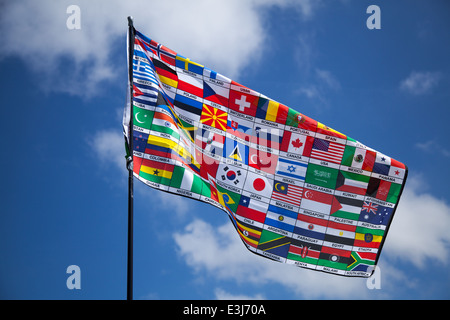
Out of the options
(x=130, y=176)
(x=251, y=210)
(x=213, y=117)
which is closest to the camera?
(x=130, y=176)

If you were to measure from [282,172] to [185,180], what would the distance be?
9.49 ft

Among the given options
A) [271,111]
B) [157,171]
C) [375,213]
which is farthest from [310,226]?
[157,171]

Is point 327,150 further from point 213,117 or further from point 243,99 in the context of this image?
point 213,117

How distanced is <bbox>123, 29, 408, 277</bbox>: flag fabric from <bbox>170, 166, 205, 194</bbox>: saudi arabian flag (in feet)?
1.95

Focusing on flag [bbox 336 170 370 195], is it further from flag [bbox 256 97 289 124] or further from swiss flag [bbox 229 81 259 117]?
swiss flag [bbox 229 81 259 117]

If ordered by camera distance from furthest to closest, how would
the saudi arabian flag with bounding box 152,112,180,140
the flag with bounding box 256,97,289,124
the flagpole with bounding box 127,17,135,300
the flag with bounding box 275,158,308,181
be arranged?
1. the flag with bounding box 256,97,289,124
2. the flag with bounding box 275,158,308,181
3. the saudi arabian flag with bounding box 152,112,180,140
4. the flagpole with bounding box 127,17,135,300

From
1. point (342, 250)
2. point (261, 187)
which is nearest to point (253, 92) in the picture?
point (261, 187)

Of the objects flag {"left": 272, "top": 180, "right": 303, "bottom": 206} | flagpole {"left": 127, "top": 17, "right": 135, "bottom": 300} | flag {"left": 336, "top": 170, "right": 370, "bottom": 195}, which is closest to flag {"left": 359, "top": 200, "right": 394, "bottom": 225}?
flag {"left": 336, "top": 170, "right": 370, "bottom": 195}

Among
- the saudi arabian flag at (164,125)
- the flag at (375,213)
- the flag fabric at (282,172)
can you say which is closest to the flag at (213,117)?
the flag fabric at (282,172)

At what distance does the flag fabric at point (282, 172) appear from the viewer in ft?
46.6

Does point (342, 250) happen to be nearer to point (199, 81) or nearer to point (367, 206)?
point (367, 206)

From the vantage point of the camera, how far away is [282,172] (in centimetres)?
1437

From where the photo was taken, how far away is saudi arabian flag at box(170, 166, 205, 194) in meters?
13.3

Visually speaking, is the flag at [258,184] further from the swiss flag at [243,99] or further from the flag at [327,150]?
the swiss flag at [243,99]
